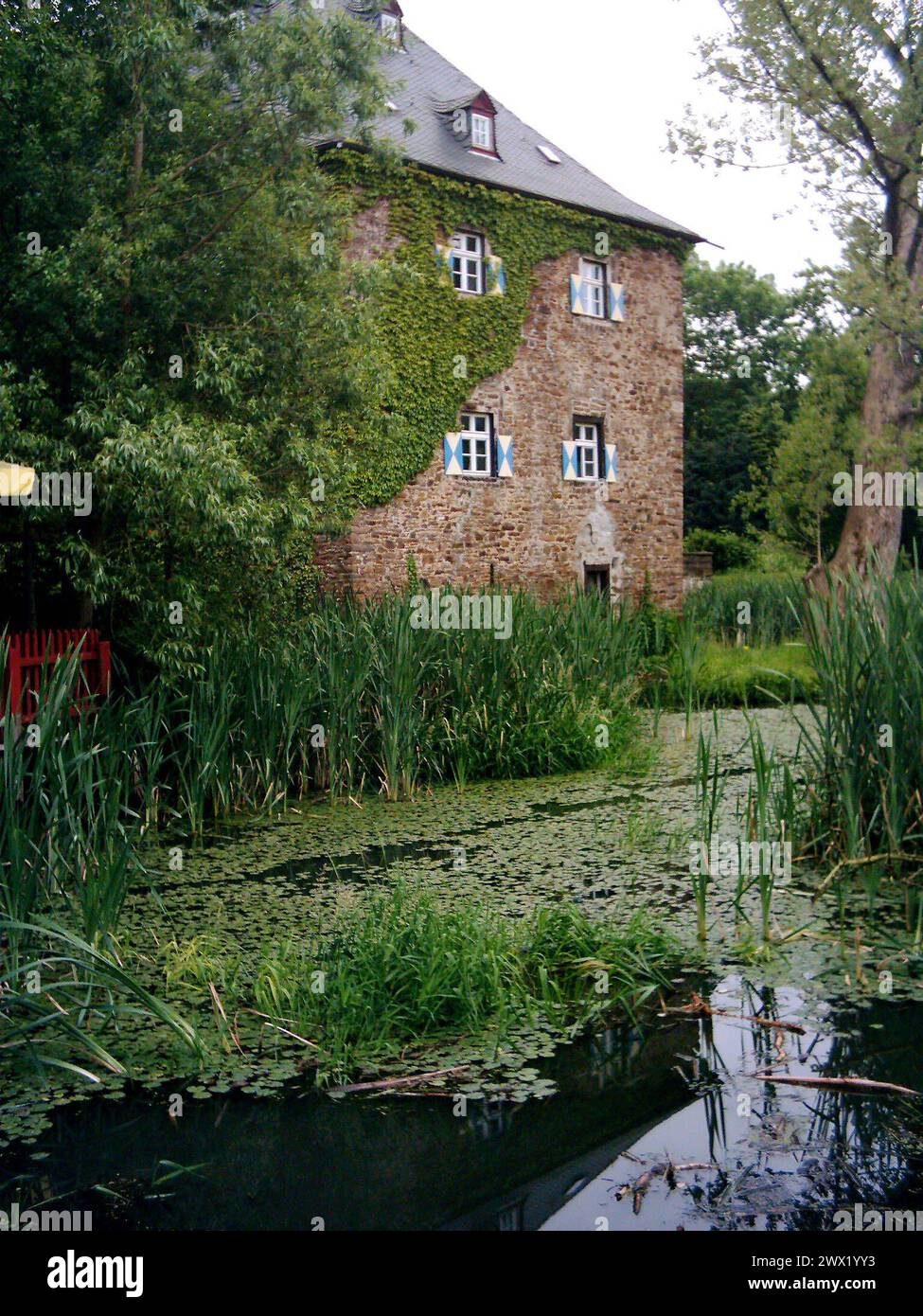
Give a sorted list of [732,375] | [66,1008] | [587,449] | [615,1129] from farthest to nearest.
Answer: [732,375]
[587,449]
[66,1008]
[615,1129]

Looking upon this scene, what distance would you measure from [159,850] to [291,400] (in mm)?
3828

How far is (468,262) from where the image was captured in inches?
648

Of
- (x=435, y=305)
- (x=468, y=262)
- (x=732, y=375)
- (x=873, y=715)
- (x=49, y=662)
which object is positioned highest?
(x=732, y=375)

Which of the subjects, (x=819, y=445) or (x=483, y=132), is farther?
(x=483, y=132)

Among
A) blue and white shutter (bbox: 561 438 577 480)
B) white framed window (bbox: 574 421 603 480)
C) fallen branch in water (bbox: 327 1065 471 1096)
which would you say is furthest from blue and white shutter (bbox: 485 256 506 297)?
fallen branch in water (bbox: 327 1065 471 1096)

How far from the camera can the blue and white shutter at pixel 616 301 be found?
18172 millimetres

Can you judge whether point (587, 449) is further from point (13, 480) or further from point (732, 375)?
point (732, 375)

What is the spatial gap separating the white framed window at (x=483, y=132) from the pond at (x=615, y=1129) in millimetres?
13988

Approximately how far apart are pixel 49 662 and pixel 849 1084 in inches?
173

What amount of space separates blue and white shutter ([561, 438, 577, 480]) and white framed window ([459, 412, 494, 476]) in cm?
141

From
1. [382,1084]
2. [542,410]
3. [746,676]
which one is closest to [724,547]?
[542,410]

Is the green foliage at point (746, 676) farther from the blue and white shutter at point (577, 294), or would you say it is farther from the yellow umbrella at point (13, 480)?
the yellow umbrella at point (13, 480)

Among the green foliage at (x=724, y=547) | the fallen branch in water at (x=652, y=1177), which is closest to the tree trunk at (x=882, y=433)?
the fallen branch in water at (x=652, y=1177)

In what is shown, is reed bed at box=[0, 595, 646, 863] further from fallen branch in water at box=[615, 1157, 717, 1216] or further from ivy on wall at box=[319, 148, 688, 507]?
ivy on wall at box=[319, 148, 688, 507]
